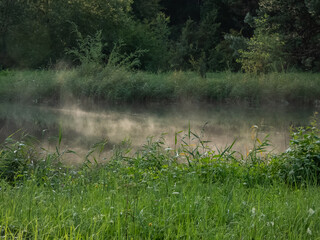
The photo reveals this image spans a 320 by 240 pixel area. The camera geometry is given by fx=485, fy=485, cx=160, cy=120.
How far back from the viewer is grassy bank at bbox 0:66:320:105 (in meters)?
16.2

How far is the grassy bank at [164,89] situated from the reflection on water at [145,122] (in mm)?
697

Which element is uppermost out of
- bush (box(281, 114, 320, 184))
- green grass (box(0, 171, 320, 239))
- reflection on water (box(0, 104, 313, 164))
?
green grass (box(0, 171, 320, 239))

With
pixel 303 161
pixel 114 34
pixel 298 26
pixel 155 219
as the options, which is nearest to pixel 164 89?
pixel 298 26

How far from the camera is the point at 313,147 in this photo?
5.35 meters

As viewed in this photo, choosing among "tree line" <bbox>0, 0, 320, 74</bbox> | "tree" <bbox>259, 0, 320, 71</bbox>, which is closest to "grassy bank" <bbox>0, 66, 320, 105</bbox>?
"tree line" <bbox>0, 0, 320, 74</bbox>

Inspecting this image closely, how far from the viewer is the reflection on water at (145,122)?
9.98m

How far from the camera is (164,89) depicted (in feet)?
53.6

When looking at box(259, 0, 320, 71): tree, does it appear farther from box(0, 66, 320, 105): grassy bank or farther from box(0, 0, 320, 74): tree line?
box(0, 66, 320, 105): grassy bank

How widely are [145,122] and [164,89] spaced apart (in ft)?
13.2

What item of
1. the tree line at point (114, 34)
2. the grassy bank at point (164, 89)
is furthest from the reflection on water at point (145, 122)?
the tree line at point (114, 34)

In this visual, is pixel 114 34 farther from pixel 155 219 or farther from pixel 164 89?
pixel 155 219

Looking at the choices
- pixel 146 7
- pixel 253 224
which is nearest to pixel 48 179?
pixel 253 224

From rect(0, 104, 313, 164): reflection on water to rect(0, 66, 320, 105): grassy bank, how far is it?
70 cm

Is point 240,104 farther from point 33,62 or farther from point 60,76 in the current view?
point 33,62
